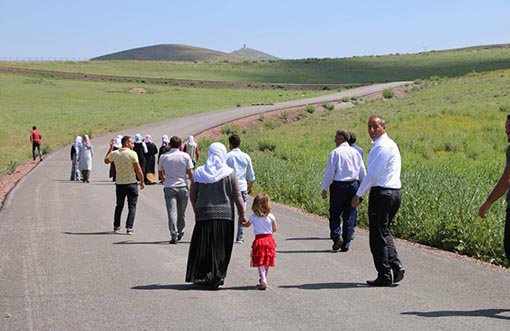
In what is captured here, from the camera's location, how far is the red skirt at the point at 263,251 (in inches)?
406

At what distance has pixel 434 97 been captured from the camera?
231 feet

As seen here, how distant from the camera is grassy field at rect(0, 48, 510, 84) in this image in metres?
125

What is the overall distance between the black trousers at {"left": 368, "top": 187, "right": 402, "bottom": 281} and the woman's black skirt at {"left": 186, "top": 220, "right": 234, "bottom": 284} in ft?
5.69

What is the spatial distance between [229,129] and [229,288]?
4118cm

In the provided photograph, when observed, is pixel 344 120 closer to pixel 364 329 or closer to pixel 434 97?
pixel 434 97

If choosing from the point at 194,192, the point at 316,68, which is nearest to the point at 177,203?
the point at 194,192

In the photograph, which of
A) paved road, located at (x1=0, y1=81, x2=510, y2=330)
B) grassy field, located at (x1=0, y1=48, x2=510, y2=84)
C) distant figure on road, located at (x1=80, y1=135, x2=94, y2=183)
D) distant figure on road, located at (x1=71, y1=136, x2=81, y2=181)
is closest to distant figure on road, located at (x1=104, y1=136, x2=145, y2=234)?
paved road, located at (x1=0, y1=81, x2=510, y2=330)

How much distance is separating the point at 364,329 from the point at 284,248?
542 centimetres

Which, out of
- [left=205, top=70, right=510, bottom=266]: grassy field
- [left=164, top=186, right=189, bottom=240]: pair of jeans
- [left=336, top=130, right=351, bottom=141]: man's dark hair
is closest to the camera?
[left=336, top=130, right=351, bottom=141]: man's dark hair

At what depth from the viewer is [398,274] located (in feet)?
33.8

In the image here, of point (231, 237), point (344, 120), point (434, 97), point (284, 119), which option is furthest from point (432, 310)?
point (434, 97)

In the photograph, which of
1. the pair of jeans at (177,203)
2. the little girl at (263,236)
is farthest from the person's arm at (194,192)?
the pair of jeans at (177,203)

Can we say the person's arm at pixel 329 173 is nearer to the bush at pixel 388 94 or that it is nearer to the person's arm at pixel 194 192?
the person's arm at pixel 194 192

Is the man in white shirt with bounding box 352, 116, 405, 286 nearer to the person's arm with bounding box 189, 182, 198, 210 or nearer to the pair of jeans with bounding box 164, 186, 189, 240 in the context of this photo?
the person's arm with bounding box 189, 182, 198, 210
